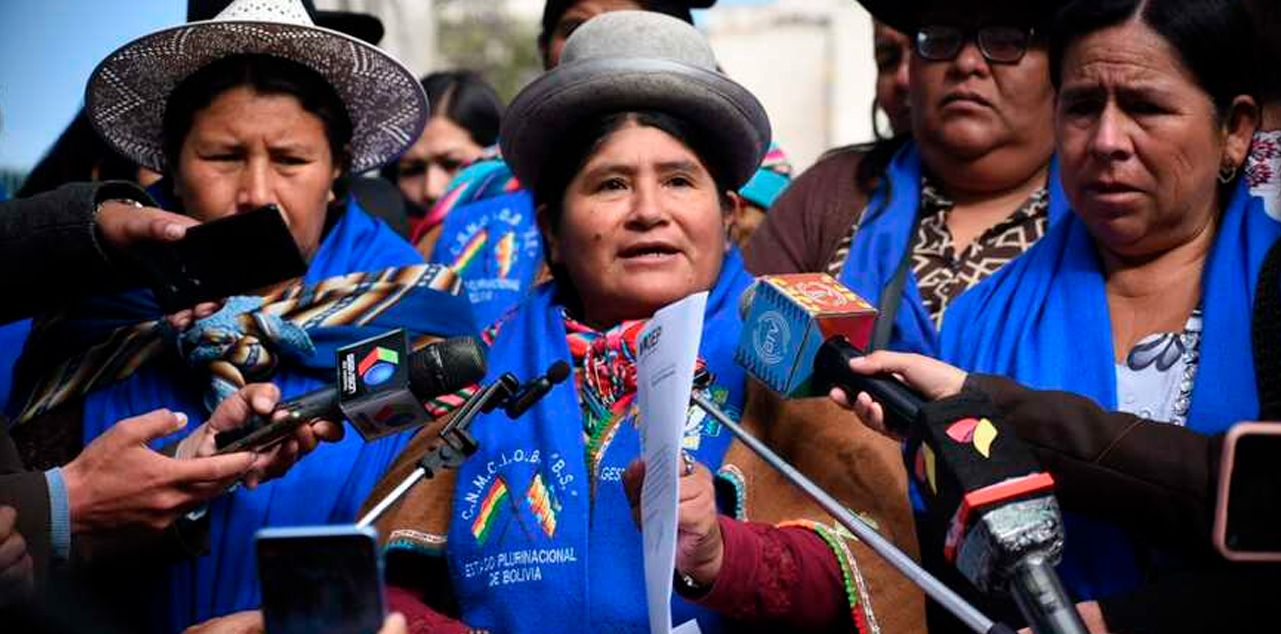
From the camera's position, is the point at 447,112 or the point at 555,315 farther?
the point at 447,112

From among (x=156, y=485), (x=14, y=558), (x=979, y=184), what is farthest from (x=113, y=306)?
(x=979, y=184)

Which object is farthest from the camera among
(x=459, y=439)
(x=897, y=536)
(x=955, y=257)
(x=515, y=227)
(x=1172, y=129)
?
(x=515, y=227)

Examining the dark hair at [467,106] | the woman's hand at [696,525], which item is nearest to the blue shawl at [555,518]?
the woman's hand at [696,525]

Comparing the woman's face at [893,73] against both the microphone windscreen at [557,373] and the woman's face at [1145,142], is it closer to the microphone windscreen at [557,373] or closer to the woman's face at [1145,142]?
the woman's face at [1145,142]

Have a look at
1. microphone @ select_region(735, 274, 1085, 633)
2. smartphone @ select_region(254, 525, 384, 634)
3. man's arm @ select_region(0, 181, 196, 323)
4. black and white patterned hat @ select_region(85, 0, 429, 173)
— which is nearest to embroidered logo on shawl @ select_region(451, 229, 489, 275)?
black and white patterned hat @ select_region(85, 0, 429, 173)

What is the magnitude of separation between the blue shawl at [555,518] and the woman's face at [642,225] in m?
0.13

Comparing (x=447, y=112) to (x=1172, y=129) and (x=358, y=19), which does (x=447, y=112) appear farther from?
(x=1172, y=129)

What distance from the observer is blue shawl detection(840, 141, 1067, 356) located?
3656 millimetres

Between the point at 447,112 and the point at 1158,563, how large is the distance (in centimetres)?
432

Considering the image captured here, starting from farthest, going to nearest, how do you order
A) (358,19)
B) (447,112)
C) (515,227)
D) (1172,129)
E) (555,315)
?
(447,112) < (515,227) < (358,19) < (555,315) < (1172,129)

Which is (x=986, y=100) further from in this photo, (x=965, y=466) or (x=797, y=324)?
(x=965, y=466)

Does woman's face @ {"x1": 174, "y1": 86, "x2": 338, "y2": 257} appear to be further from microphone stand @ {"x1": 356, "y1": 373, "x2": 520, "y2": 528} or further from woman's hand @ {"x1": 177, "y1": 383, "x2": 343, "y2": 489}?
microphone stand @ {"x1": 356, "y1": 373, "x2": 520, "y2": 528}

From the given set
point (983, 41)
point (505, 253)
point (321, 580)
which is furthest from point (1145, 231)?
point (505, 253)

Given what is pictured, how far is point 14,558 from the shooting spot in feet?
9.23
